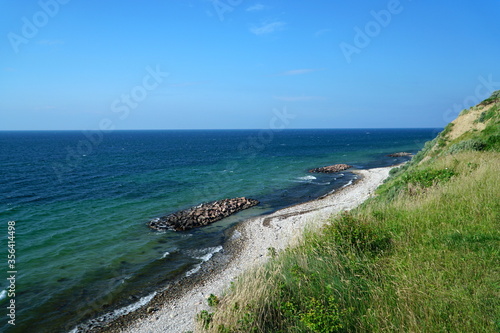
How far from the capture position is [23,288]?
55.2 ft

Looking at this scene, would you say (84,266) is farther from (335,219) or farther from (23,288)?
(335,219)

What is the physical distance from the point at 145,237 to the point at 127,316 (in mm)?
10876

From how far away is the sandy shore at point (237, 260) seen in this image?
1320 cm

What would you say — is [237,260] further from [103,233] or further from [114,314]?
[103,233]

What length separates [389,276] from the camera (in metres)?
7.55

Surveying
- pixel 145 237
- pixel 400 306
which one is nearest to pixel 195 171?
pixel 145 237

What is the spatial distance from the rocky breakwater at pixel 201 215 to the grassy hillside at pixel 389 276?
18474 mm

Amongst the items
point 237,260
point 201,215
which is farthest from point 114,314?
point 201,215

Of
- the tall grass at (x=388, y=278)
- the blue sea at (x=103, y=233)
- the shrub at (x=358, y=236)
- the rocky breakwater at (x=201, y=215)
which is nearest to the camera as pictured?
the tall grass at (x=388, y=278)

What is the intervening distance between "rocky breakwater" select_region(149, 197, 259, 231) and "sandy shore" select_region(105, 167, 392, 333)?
3.54m

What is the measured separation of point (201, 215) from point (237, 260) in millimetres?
10451

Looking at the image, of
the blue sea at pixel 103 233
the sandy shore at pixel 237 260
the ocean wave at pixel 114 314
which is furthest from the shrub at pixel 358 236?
the blue sea at pixel 103 233

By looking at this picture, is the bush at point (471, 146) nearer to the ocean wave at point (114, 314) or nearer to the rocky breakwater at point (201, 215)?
the rocky breakwater at point (201, 215)

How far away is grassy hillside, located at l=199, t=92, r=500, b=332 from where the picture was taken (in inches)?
240
